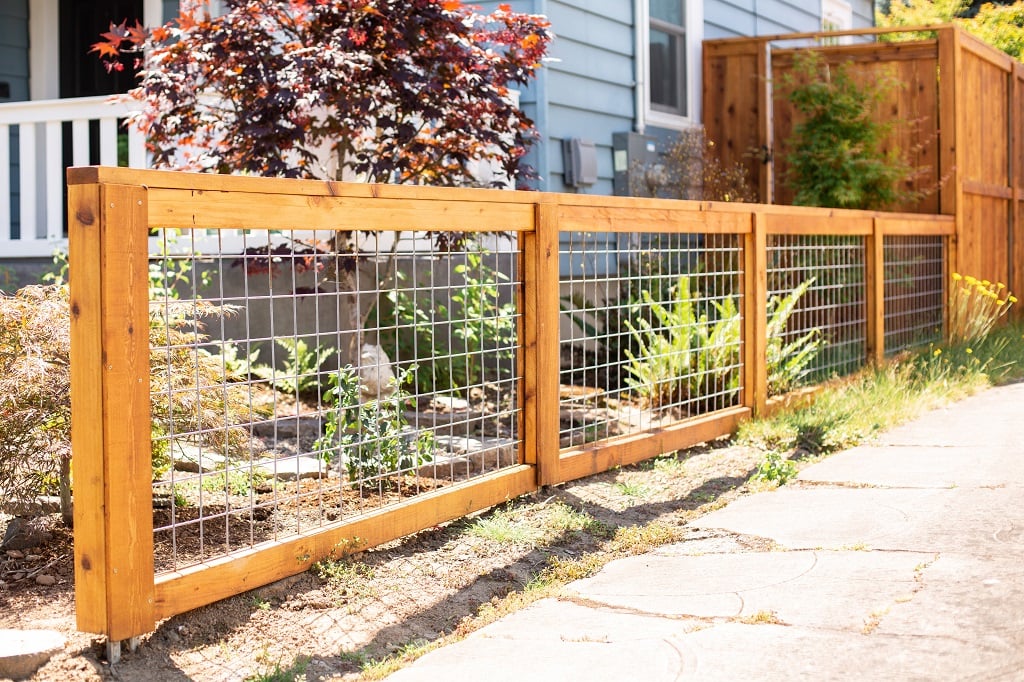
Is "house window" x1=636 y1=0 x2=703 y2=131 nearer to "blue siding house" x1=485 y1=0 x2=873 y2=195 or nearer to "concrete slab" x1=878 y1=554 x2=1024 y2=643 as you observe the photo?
"blue siding house" x1=485 y1=0 x2=873 y2=195

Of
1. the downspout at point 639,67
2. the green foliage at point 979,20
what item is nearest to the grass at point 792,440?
the downspout at point 639,67

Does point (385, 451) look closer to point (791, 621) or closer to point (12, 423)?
point (12, 423)

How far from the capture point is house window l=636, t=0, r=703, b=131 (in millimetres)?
9716

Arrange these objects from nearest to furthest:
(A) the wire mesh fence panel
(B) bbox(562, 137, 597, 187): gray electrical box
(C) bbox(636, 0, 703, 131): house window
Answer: (A) the wire mesh fence panel < (B) bbox(562, 137, 597, 187): gray electrical box < (C) bbox(636, 0, 703, 131): house window

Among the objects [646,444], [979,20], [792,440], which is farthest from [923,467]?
[979,20]

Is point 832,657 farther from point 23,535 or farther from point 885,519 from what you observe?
point 23,535

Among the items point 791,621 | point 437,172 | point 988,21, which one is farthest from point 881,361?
point 988,21

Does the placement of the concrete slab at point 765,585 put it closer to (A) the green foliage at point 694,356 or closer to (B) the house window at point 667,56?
(A) the green foliage at point 694,356

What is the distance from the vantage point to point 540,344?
14.5ft

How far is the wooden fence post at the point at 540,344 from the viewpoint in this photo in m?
4.42

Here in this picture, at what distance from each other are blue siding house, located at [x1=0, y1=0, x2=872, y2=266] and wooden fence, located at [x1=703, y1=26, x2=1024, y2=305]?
1.21 ft

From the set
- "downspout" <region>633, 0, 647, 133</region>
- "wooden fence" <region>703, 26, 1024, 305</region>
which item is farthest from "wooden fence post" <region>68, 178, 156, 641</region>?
"wooden fence" <region>703, 26, 1024, 305</region>

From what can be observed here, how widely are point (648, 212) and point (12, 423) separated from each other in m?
2.76

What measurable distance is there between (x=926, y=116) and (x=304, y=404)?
6.12 metres
